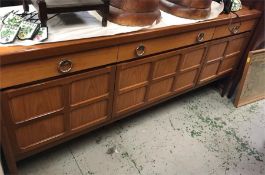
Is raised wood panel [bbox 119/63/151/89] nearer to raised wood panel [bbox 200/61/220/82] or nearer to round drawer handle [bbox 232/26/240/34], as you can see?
raised wood panel [bbox 200/61/220/82]

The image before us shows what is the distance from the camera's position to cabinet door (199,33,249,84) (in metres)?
1.55

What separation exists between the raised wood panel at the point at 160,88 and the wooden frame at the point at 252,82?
60 cm

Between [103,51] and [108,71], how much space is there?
108 millimetres

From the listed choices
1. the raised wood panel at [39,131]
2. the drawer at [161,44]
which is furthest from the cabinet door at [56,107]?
the drawer at [161,44]

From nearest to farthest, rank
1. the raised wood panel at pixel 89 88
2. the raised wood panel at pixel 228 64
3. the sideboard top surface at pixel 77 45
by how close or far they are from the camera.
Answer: the sideboard top surface at pixel 77 45
the raised wood panel at pixel 89 88
the raised wood panel at pixel 228 64

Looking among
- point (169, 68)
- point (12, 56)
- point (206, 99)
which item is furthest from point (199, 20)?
point (12, 56)

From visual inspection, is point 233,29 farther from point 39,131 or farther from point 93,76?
point 39,131

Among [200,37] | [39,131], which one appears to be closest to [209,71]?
[200,37]

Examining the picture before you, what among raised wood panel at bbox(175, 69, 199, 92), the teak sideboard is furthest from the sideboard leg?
raised wood panel at bbox(175, 69, 199, 92)

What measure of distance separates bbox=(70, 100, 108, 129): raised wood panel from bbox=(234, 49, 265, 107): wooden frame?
41.7 inches

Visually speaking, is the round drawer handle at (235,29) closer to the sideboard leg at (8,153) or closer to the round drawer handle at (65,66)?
the round drawer handle at (65,66)

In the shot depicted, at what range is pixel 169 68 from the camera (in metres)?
1.35

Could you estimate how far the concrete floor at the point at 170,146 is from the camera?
1260 millimetres

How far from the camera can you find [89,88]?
106cm
